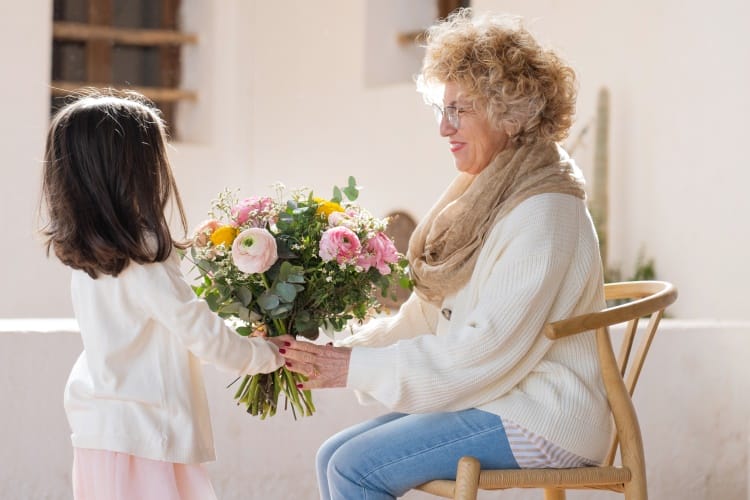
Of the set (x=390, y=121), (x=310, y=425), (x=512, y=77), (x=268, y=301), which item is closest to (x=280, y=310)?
(x=268, y=301)

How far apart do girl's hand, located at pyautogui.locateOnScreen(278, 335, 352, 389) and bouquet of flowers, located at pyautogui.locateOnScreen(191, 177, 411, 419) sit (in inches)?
3.0

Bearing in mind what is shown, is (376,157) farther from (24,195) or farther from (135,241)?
(135,241)

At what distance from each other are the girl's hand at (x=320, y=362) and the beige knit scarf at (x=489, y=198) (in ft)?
0.96

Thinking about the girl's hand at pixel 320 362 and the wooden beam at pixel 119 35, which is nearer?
the girl's hand at pixel 320 362

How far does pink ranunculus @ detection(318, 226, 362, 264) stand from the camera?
7.61 ft

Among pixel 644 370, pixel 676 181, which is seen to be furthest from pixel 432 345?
pixel 676 181

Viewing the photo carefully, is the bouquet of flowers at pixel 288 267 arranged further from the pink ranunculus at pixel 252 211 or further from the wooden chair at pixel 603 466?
the wooden chair at pixel 603 466

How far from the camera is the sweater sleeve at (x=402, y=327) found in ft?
8.73

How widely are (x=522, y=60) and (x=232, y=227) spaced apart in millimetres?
721

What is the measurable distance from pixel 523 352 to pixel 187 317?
661mm

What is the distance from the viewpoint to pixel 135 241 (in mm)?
2186

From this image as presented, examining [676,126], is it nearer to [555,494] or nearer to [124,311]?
[555,494]

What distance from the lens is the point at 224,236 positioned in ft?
7.79

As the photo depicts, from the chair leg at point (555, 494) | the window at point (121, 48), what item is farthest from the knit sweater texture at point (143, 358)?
the window at point (121, 48)
